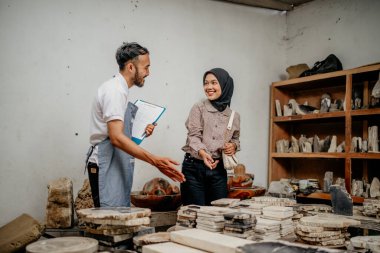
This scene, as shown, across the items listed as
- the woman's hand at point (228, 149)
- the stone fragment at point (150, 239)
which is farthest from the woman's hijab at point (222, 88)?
the stone fragment at point (150, 239)

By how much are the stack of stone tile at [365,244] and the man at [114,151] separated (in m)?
1.01

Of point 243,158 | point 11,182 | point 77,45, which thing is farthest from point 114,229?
point 243,158

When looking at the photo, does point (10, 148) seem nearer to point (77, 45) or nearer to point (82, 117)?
point (82, 117)

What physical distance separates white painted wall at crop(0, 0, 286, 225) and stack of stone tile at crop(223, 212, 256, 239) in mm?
2270

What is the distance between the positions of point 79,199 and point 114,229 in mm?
1705

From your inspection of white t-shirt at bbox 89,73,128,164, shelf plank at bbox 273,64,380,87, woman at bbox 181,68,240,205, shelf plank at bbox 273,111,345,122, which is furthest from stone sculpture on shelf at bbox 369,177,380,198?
white t-shirt at bbox 89,73,128,164

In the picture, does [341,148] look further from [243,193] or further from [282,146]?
[243,193]

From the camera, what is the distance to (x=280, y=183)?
4.39m

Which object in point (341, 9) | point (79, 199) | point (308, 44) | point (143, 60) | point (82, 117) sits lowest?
point (79, 199)

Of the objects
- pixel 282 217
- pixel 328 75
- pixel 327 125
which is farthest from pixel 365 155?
pixel 282 217

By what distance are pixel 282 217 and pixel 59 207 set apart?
6.72ft

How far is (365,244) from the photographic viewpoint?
5.33 feet

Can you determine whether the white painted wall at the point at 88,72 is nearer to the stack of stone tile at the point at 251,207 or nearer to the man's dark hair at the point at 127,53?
the man's dark hair at the point at 127,53

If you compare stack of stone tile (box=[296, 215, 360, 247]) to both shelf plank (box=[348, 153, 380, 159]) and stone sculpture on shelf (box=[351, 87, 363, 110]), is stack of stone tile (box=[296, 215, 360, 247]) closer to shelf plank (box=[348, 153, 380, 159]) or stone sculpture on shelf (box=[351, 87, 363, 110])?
shelf plank (box=[348, 153, 380, 159])
